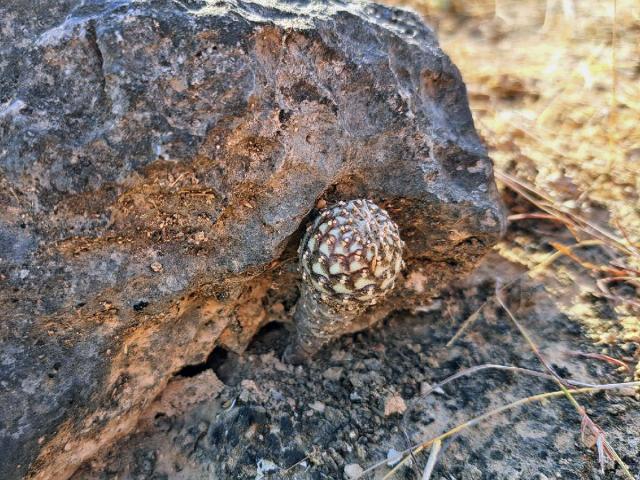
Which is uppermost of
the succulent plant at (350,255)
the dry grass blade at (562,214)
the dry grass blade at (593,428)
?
the succulent plant at (350,255)

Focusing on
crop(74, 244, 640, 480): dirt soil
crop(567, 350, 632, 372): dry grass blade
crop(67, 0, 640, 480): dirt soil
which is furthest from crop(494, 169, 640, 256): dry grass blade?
crop(567, 350, 632, 372): dry grass blade

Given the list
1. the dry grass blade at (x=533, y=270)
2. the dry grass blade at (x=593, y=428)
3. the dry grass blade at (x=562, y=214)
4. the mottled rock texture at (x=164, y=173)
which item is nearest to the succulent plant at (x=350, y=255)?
the mottled rock texture at (x=164, y=173)

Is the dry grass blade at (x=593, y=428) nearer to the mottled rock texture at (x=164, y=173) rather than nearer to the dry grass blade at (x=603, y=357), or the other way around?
the dry grass blade at (x=603, y=357)

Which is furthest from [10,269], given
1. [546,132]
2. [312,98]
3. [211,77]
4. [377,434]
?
[546,132]

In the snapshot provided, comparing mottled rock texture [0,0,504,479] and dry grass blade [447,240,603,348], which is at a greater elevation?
mottled rock texture [0,0,504,479]

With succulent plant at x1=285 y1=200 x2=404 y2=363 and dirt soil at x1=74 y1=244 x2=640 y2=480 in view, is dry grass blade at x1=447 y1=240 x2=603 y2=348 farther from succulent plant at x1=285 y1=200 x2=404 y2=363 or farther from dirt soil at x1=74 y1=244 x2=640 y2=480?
succulent plant at x1=285 y1=200 x2=404 y2=363
